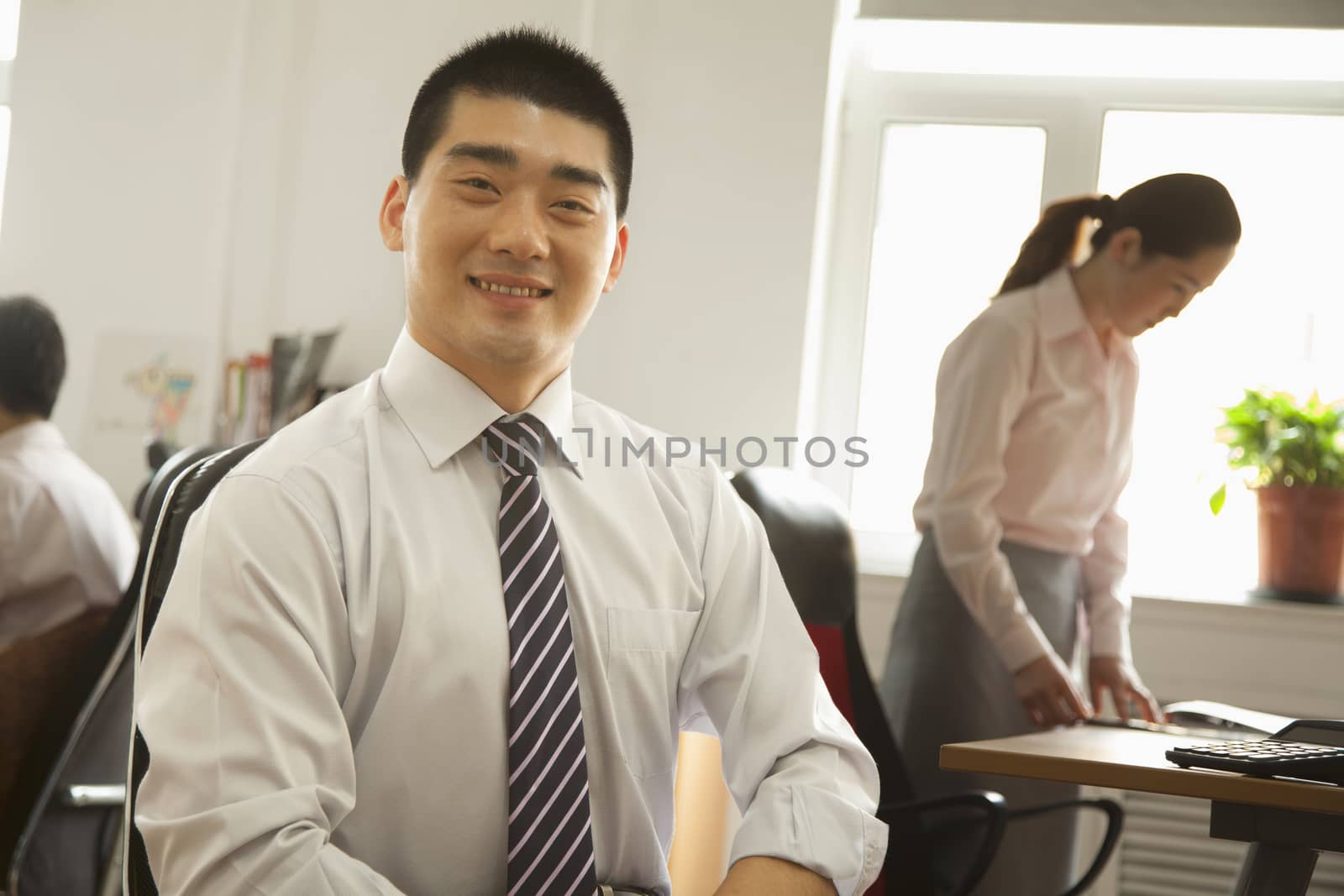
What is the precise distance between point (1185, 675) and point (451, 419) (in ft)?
7.14

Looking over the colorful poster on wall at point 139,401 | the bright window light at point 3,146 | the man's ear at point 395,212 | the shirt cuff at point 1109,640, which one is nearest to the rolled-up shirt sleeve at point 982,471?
the shirt cuff at point 1109,640

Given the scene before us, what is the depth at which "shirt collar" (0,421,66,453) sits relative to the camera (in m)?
2.46

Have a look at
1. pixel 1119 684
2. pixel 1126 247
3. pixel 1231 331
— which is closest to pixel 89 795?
pixel 1119 684

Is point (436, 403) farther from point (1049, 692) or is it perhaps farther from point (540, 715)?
point (1049, 692)

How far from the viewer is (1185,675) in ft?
9.27

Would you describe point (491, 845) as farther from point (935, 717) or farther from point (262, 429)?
point (262, 429)

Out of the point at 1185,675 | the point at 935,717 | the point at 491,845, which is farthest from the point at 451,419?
the point at 1185,675

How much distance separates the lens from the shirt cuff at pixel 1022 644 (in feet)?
6.42

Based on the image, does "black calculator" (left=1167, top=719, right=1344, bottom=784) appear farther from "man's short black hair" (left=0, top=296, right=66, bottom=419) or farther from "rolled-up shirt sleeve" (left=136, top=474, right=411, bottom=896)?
"man's short black hair" (left=0, top=296, right=66, bottom=419)

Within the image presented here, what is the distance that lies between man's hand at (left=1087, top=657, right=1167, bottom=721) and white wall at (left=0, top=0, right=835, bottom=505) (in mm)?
1038

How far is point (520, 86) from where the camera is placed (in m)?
1.28

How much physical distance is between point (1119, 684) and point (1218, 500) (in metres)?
0.93

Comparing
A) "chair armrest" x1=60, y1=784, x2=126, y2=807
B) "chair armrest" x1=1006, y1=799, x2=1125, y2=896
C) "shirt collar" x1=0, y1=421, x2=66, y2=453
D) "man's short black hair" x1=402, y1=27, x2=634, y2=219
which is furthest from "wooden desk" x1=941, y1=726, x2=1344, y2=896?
"shirt collar" x1=0, y1=421, x2=66, y2=453

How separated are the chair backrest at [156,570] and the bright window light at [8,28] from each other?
302cm
